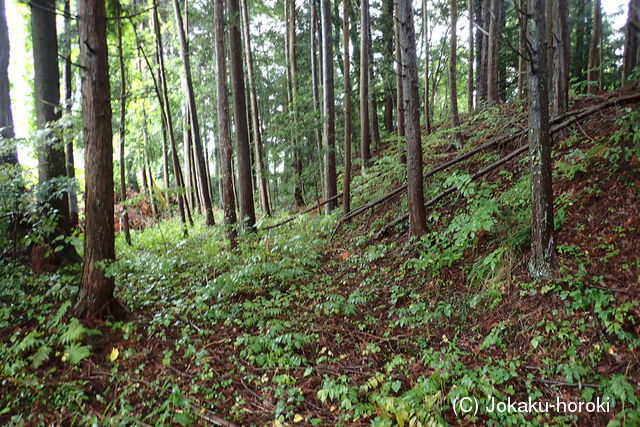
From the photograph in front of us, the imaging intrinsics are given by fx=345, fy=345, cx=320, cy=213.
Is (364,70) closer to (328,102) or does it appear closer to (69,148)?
(328,102)

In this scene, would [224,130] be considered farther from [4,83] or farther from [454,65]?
[454,65]

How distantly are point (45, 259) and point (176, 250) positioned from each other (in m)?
2.64

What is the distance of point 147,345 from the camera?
174 inches

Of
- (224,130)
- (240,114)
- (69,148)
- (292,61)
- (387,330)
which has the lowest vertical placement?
(387,330)

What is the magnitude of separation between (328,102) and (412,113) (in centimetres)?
449

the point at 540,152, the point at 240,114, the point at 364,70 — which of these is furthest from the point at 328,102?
the point at 540,152

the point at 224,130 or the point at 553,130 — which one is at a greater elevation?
the point at 224,130

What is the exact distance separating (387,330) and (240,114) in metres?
6.56

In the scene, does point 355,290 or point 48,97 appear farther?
point 48,97

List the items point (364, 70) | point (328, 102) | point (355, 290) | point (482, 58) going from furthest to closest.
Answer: point (482, 58) < point (328, 102) < point (364, 70) < point (355, 290)

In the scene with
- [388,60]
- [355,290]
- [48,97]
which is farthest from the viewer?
[388,60]

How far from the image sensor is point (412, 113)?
6.15m

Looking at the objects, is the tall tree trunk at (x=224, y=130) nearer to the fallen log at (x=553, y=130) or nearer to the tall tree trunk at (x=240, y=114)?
the tall tree trunk at (x=240, y=114)

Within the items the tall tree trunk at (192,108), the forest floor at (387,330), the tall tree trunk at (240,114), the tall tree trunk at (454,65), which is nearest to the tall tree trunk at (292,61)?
→ the tall tree trunk at (240,114)
